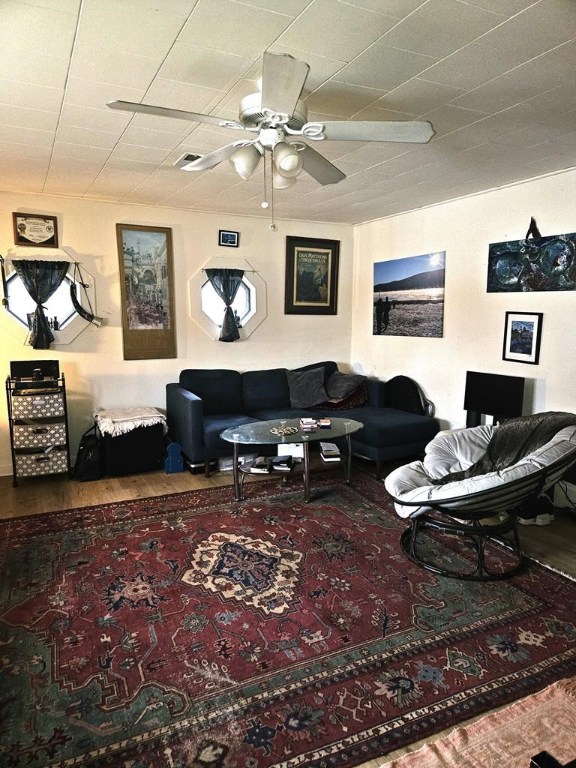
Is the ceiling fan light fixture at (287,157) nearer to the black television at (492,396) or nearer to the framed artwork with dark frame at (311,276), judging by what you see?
the black television at (492,396)

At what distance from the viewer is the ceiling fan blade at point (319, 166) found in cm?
239

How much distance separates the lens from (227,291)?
5250 mm

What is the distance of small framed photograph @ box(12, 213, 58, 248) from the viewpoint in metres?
4.35

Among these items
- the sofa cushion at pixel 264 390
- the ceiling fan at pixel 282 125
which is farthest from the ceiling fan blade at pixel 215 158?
the sofa cushion at pixel 264 390

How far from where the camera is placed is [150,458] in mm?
4617

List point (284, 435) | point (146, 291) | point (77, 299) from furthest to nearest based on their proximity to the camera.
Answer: point (146, 291)
point (77, 299)
point (284, 435)

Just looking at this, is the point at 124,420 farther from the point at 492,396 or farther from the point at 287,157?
the point at 492,396

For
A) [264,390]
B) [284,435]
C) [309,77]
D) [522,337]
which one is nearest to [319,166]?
[309,77]

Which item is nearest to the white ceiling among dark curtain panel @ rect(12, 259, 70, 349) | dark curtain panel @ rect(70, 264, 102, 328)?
dark curtain panel @ rect(12, 259, 70, 349)

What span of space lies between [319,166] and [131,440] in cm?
303

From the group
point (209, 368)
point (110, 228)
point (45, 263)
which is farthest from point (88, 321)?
point (209, 368)

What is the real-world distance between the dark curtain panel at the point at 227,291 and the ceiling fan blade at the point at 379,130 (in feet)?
10.5

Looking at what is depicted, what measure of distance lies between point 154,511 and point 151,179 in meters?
2.60

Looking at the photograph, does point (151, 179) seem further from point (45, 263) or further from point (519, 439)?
point (519, 439)
